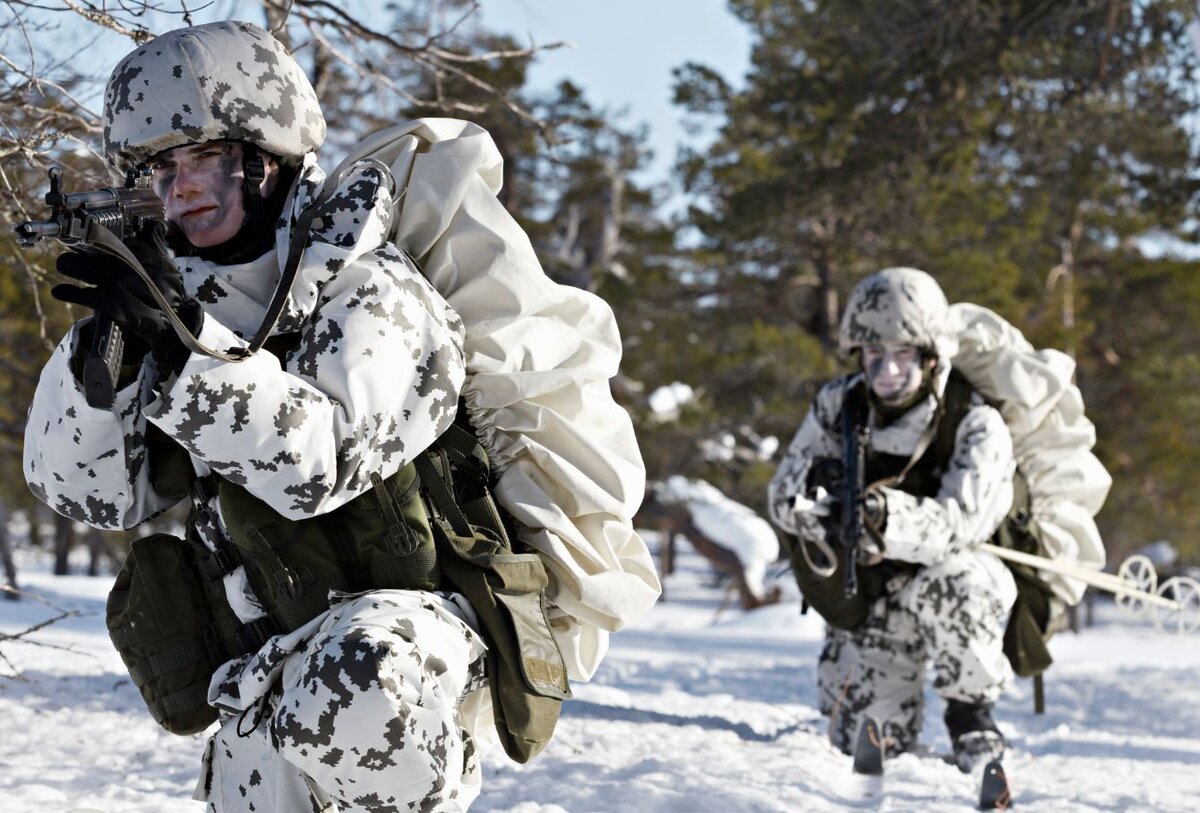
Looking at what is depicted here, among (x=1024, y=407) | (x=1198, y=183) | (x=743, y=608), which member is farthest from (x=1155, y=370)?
(x=1024, y=407)

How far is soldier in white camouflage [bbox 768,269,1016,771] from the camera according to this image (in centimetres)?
542

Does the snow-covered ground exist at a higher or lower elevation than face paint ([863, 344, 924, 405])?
lower

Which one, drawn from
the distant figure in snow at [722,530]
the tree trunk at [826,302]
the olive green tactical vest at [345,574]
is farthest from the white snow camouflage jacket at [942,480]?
the distant figure in snow at [722,530]

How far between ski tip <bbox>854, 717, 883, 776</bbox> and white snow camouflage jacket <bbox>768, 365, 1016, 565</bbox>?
2.22 feet

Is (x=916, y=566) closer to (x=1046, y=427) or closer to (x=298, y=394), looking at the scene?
(x=1046, y=427)

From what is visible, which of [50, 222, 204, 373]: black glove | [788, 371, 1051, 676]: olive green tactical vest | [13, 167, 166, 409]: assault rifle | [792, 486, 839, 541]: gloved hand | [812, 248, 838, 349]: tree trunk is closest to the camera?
[13, 167, 166, 409]: assault rifle

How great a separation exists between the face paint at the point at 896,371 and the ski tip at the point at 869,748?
139cm

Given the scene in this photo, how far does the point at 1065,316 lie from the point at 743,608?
25.8 ft

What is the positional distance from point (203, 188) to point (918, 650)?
415 cm

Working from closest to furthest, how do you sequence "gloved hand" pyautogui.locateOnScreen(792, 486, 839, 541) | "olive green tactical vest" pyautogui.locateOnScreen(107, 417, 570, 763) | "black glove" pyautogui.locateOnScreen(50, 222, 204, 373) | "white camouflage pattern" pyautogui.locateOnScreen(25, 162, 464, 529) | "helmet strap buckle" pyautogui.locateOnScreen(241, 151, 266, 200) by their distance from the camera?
"black glove" pyautogui.locateOnScreen(50, 222, 204, 373) → "white camouflage pattern" pyautogui.locateOnScreen(25, 162, 464, 529) → "olive green tactical vest" pyautogui.locateOnScreen(107, 417, 570, 763) → "helmet strap buckle" pyautogui.locateOnScreen(241, 151, 266, 200) → "gloved hand" pyautogui.locateOnScreen(792, 486, 839, 541)

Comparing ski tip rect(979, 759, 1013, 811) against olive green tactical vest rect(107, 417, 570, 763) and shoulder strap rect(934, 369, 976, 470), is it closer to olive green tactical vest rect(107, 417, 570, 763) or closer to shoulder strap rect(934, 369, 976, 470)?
shoulder strap rect(934, 369, 976, 470)

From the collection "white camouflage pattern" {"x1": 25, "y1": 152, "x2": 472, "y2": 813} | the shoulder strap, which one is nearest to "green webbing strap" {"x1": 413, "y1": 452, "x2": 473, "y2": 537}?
"white camouflage pattern" {"x1": 25, "y1": 152, "x2": 472, "y2": 813}

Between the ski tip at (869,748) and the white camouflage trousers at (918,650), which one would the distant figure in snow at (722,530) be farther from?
the ski tip at (869,748)

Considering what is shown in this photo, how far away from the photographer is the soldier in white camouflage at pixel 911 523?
5422 mm
